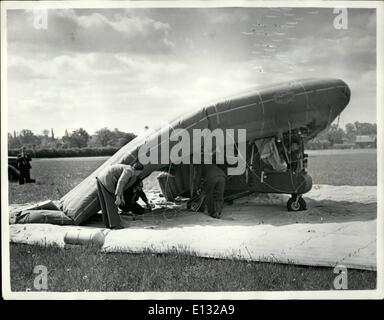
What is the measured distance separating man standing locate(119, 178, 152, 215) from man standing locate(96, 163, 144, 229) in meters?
0.26

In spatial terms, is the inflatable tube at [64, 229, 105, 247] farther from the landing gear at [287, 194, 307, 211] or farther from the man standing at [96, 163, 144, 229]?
the landing gear at [287, 194, 307, 211]

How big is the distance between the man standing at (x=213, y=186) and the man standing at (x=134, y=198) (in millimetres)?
741

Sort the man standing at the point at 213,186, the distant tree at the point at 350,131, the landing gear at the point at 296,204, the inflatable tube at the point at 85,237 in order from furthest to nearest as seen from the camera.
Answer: the landing gear at the point at 296,204, the man standing at the point at 213,186, the distant tree at the point at 350,131, the inflatable tube at the point at 85,237

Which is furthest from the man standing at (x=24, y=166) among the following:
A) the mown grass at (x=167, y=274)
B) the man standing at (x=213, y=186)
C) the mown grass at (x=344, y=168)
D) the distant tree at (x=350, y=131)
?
the distant tree at (x=350, y=131)

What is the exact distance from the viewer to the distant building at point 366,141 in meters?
6.44

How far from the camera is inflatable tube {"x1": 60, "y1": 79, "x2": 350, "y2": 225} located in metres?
6.50

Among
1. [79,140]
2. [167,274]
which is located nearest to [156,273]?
[167,274]

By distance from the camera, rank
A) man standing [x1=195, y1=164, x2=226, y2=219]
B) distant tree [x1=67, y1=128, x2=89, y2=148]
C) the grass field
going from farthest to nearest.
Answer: man standing [x1=195, y1=164, x2=226, y2=219] → distant tree [x1=67, y1=128, x2=89, y2=148] → the grass field

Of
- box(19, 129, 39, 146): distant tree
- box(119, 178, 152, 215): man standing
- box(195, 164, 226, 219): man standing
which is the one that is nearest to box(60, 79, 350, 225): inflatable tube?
box(119, 178, 152, 215): man standing

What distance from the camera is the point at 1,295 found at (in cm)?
627

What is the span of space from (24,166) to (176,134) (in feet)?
5.86

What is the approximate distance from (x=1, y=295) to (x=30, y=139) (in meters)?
1.75

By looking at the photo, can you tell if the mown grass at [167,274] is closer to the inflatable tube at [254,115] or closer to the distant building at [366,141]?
the inflatable tube at [254,115]

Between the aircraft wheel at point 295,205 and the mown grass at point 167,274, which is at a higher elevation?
the aircraft wheel at point 295,205
